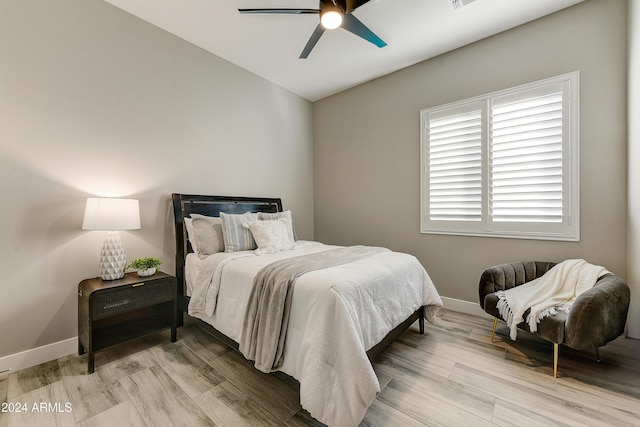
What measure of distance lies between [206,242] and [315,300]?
1.65m

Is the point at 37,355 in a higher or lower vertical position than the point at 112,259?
lower

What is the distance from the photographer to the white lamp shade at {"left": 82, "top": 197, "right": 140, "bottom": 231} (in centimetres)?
216

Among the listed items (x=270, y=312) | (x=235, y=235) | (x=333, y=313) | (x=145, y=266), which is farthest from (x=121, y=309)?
(x=333, y=313)

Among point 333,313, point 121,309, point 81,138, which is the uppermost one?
point 81,138

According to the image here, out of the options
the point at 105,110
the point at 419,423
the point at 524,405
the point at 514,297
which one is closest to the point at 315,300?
the point at 419,423

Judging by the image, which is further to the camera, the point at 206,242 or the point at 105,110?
the point at 206,242

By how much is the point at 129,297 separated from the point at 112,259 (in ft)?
1.21

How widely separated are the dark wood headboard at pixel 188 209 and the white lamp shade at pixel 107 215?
25.5 inches

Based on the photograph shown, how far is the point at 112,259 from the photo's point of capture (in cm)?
231

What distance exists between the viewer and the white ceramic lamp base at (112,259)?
90.4 inches

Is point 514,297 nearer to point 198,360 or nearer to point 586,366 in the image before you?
point 586,366

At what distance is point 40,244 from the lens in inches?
87.4

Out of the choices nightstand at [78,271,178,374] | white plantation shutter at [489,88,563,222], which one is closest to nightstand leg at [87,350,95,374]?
nightstand at [78,271,178,374]

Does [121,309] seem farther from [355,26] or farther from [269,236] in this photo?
[355,26]
